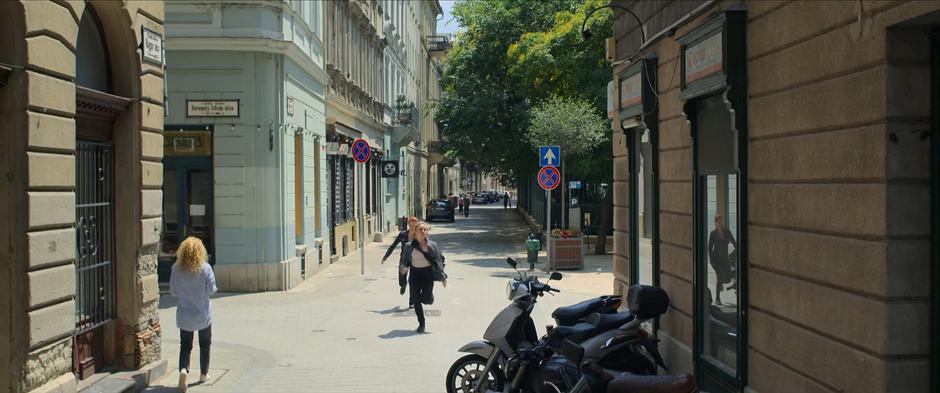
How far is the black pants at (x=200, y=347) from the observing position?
8.23m

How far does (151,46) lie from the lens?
→ 843cm

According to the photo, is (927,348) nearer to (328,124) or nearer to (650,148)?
(650,148)

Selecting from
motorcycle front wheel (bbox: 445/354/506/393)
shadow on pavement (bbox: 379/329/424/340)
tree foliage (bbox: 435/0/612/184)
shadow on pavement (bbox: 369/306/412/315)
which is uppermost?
tree foliage (bbox: 435/0/612/184)

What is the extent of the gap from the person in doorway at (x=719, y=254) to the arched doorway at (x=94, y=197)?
552 cm

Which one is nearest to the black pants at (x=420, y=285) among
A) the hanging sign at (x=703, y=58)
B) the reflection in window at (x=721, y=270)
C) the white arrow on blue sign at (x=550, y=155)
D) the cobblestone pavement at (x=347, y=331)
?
the cobblestone pavement at (x=347, y=331)

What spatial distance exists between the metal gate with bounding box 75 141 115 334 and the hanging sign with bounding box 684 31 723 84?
5.44 metres

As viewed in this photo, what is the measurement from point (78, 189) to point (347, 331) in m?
4.97

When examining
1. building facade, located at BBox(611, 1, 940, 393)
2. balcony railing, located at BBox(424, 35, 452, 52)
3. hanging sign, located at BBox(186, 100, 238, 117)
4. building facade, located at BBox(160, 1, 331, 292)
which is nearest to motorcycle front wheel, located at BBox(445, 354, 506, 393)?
building facade, located at BBox(611, 1, 940, 393)

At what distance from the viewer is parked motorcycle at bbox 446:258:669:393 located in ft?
23.3

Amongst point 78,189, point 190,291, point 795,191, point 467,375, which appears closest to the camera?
point 795,191

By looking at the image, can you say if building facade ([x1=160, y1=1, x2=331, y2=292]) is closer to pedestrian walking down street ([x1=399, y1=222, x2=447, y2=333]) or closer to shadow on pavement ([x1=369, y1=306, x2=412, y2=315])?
shadow on pavement ([x1=369, y1=306, x2=412, y2=315])

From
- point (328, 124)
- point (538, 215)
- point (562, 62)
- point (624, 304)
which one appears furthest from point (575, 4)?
point (624, 304)

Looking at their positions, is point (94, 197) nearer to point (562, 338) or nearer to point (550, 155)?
point (562, 338)

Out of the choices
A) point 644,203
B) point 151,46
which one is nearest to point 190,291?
point 151,46
